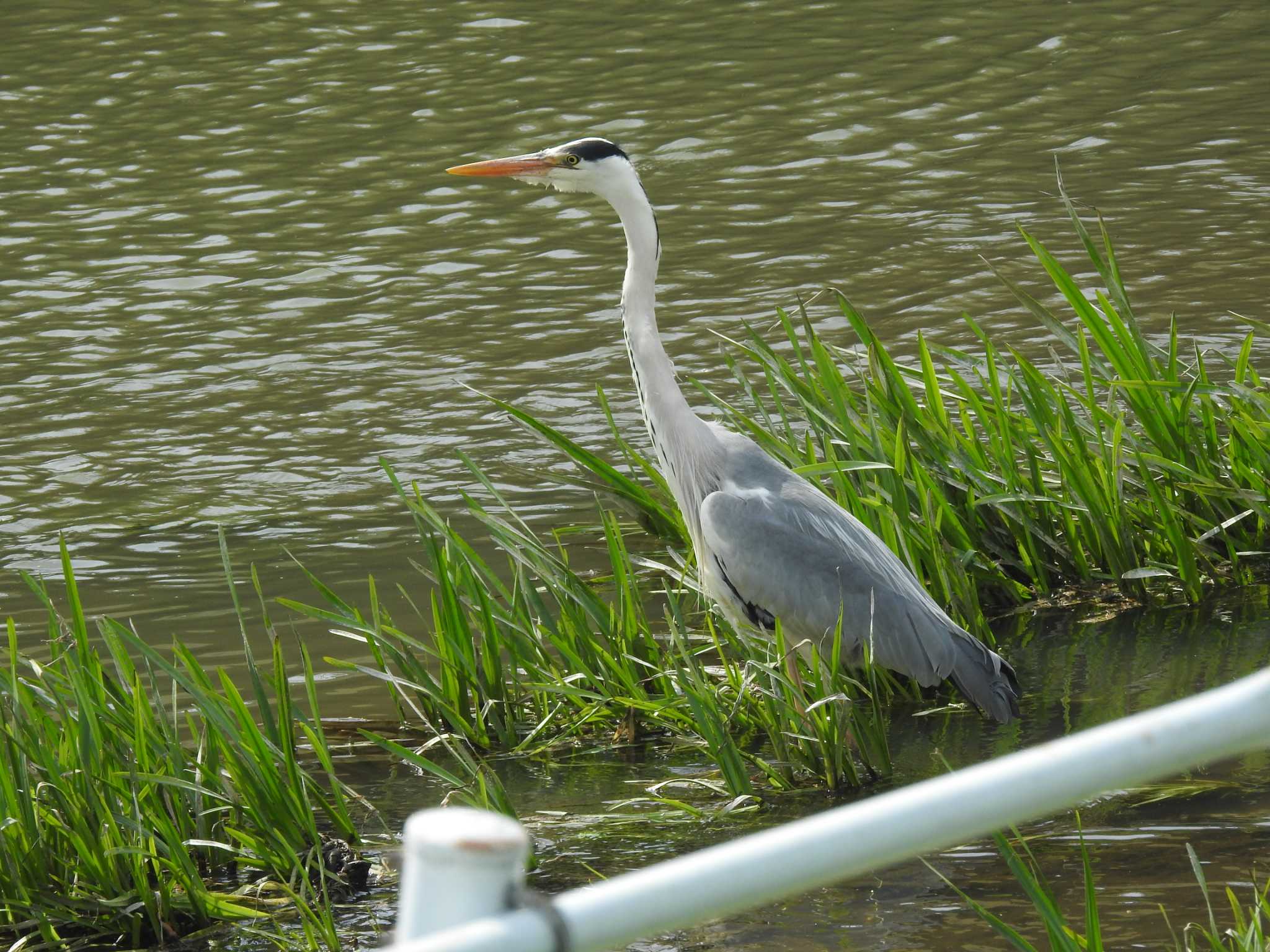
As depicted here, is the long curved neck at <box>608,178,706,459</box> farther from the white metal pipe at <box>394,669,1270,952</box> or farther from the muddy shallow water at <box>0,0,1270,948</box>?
the white metal pipe at <box>394,669,1270,952</box>

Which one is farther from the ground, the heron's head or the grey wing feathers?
the heron's head

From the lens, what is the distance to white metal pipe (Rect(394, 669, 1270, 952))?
3.52 feet

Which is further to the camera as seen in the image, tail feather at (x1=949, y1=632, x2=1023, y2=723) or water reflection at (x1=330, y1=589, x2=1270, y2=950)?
tail feather at (x1=949, y1=632, x2=1023, y2=723)

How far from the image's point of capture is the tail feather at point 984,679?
444 centimetres

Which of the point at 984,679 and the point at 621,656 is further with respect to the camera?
the point at 621,656

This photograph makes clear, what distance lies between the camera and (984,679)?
4469 mm

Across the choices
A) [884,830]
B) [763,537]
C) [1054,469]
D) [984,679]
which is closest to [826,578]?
[763,537]

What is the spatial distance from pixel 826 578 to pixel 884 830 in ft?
12.2

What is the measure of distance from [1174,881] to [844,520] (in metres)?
1.63

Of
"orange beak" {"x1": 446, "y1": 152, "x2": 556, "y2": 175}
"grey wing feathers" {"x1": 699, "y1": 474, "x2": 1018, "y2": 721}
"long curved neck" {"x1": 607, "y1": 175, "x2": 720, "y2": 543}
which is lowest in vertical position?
"grey wing feathers" {"x1": 699, "y1": 474, "x2": 1018, "y2": 721}

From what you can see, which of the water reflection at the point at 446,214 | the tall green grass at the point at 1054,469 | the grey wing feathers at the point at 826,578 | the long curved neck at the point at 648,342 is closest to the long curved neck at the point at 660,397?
the long curved neck at the point at 648,342

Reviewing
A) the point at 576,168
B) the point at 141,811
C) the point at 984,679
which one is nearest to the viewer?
the point at 141,811

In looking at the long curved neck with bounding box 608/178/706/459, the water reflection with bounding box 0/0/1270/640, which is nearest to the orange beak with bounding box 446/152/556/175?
the long curved neck with bounding box 608/178/706/459

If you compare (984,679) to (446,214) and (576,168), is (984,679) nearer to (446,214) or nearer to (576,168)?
(576,168)
